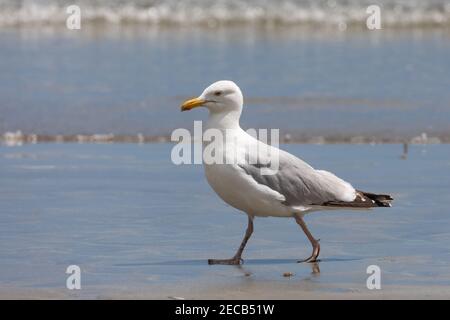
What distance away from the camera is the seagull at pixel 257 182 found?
746 cm

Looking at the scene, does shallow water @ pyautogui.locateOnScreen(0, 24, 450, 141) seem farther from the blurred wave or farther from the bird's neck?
the bird's neck

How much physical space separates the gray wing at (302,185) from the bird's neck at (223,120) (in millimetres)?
347

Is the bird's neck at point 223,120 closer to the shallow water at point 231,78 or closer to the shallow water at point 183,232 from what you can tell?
the shallow water at point 183,232

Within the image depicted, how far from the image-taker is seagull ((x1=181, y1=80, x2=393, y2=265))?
746cm

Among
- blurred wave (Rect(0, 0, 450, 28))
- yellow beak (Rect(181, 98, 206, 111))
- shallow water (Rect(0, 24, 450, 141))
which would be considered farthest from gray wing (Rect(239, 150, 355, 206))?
blurred wave (Rect(0, 0, 450, 28))

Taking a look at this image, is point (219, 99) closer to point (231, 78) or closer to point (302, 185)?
point (302, 185)

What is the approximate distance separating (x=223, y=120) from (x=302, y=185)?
685 millimetres

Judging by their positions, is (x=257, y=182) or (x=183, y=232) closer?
(x=257, y=182)

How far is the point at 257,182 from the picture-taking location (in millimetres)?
7504

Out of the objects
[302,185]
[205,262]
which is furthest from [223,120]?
[205,262]

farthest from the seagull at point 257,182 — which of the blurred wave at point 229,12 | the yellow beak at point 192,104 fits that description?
the blurred wave at point 229,12

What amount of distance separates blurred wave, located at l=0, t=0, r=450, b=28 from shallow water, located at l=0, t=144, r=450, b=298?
51.7 ft

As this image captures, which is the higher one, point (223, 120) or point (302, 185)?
point (223, 120)

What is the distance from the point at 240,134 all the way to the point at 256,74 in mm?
11169
